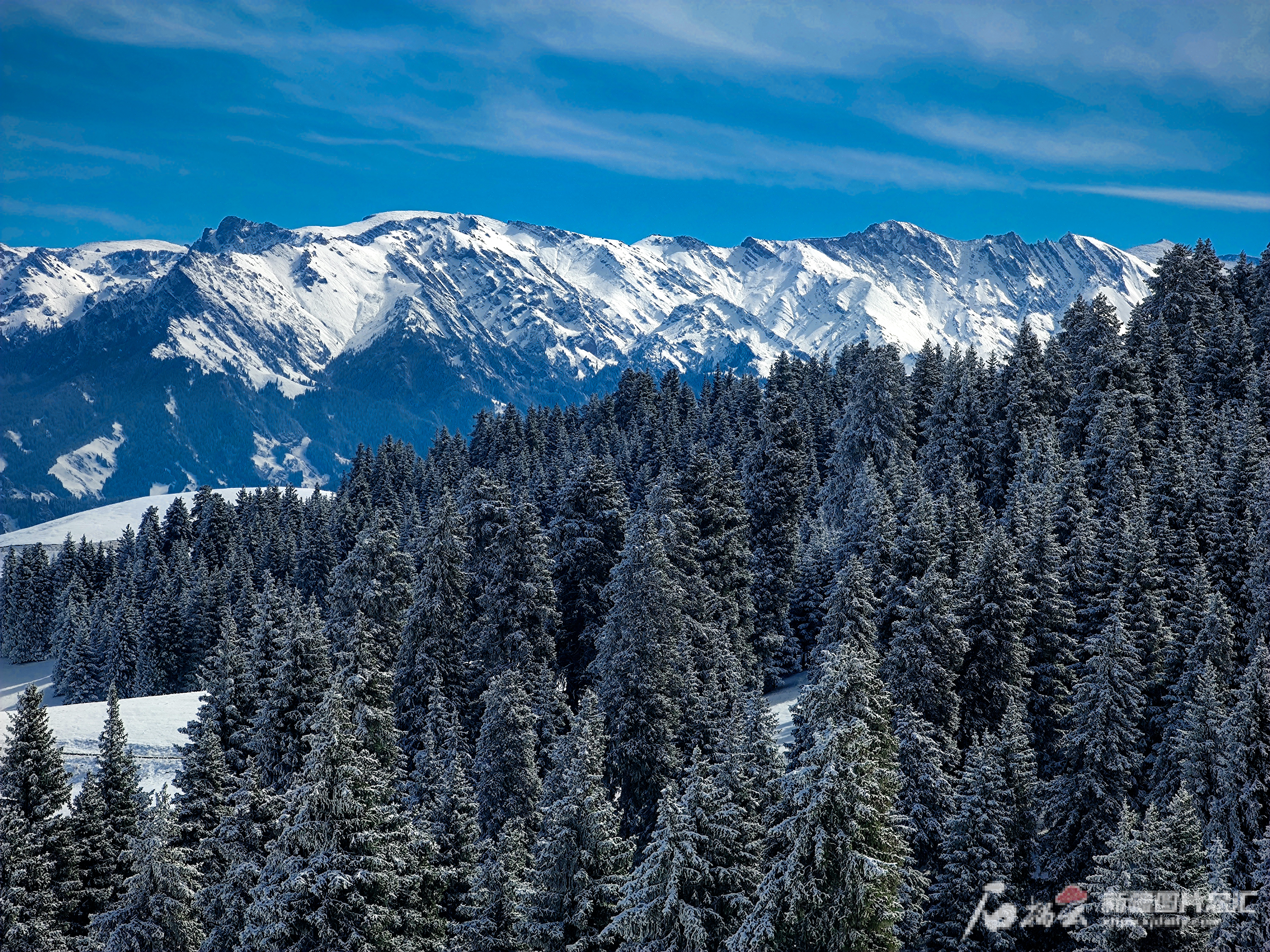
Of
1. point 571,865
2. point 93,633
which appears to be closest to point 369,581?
point 571,865

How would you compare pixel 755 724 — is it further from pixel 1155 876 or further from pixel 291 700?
pixel 291 700

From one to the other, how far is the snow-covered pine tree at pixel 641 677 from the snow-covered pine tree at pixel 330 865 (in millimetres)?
13790

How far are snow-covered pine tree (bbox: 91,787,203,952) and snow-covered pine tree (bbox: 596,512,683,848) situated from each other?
14.7m

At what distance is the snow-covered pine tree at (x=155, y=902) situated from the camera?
25047 mm

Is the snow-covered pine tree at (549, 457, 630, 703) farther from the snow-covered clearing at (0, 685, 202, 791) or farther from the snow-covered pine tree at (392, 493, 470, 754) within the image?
the snow-covered clearing at (0, 685, 202, 791)

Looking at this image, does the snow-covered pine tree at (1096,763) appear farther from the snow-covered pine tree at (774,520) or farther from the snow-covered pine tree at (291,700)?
the snow-covered pine tree at (291,700)

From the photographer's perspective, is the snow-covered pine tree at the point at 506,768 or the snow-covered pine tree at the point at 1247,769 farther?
the snow-covered pine tree at the point at 506,768

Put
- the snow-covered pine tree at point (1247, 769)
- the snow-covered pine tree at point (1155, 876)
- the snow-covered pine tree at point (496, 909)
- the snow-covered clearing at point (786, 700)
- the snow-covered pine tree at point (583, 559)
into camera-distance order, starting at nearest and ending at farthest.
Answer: the snow-covered pine tree at point (1155, 876) < the snow-covered pine tree at point (496, 909) < the snow-covered pine tree at point (1247, 769) < the snow-covered pine tree at point (583, 559) < the snow-covered clearing at point (786, 700)

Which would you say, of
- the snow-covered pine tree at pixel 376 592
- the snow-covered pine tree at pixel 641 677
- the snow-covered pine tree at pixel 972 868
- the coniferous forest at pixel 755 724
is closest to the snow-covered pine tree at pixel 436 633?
the coniferous forest at pixel 755 724

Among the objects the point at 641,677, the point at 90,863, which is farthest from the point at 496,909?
the point at 90,863

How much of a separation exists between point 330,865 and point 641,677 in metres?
17.0

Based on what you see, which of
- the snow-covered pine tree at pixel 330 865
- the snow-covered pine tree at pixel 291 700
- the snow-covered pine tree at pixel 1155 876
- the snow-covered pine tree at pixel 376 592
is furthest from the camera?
the snow-covered pine tree at pixel 376 592

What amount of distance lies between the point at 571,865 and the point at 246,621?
190 feet

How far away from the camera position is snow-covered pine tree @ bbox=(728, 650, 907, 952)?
1652 centimetres
